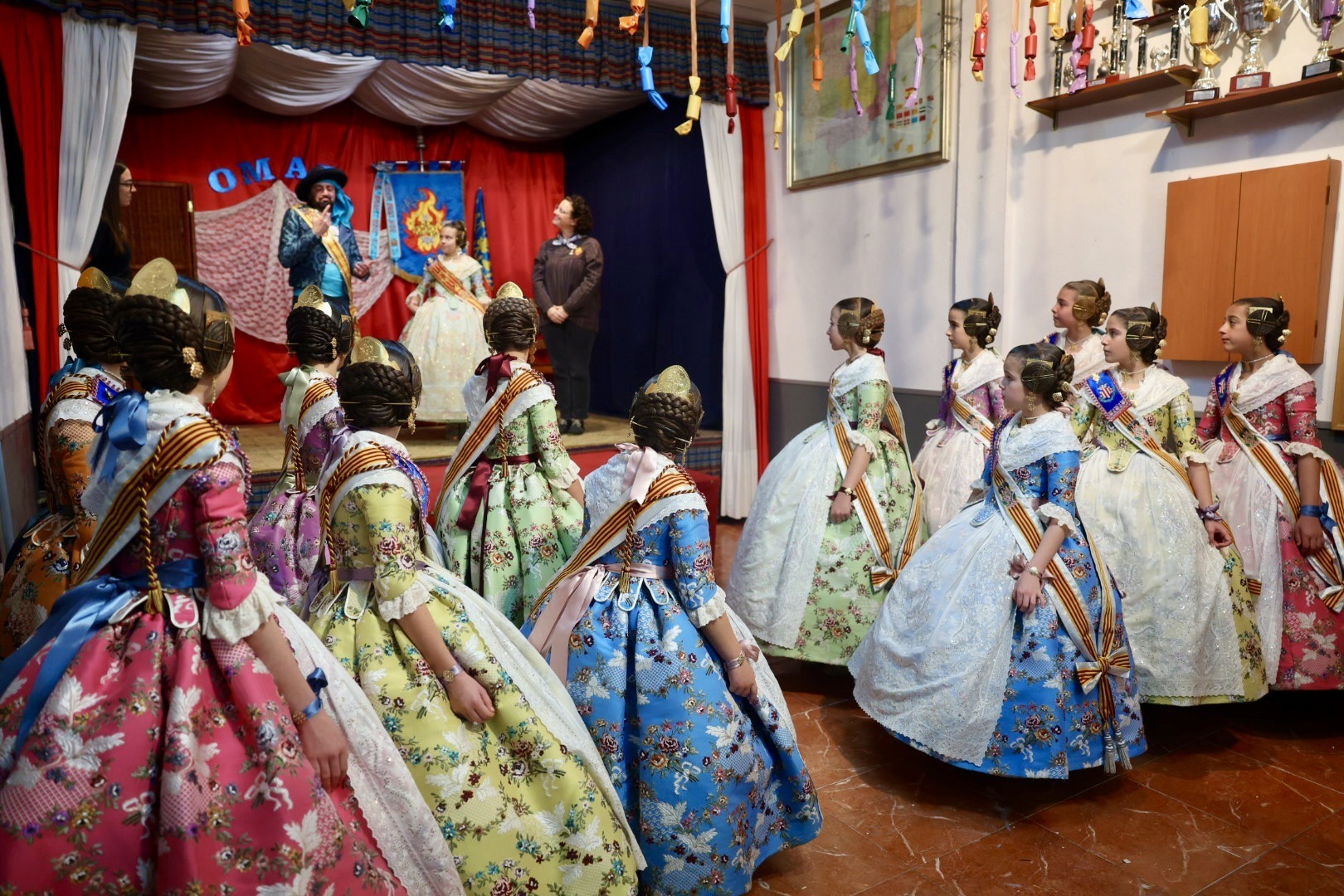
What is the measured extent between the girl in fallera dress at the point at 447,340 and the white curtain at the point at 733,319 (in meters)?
1.59

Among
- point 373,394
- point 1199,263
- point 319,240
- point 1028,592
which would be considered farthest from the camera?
point 319,240

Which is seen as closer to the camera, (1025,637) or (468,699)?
(468,699)

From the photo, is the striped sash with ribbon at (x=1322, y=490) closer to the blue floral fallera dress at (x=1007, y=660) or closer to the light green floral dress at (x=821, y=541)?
the blue floral fallera dress at (x=1007, y=660)

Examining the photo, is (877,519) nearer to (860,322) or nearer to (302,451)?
(860,322)

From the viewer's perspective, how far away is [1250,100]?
11.6ft

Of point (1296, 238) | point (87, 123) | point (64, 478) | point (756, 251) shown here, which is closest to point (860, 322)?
point (1296, 238)

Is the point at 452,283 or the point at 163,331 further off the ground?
the point at 452,283

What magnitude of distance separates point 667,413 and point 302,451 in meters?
1.30

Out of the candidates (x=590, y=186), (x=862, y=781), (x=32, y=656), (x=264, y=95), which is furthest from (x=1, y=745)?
(x=590, y=186)

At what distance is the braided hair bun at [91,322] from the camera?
226 cm

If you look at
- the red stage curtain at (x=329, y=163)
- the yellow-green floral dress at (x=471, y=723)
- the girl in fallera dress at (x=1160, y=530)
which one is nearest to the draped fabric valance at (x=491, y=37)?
the red stage curtain at (x=329, y=163)

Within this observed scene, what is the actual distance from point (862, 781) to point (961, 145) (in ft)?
11.4

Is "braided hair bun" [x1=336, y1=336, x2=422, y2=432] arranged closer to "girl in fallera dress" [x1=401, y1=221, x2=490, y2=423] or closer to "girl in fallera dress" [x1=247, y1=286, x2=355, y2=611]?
"girl in fallera dress" [x1=247, y1=286, x2=355, y2=611]

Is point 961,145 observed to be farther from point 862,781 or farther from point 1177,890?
point 1177,890
